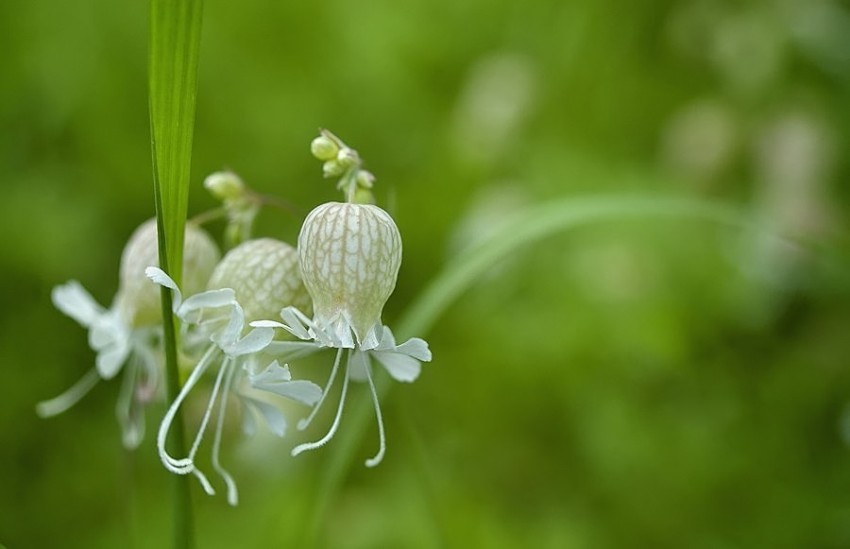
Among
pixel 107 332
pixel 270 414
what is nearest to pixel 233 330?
pixel 270 414

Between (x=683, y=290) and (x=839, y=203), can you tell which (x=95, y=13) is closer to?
(x=683, y=290)

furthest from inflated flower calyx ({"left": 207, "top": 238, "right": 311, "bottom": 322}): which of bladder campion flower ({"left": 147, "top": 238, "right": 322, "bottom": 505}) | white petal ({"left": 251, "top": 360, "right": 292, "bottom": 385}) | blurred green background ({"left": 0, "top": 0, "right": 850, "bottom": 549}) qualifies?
blurred green background ({"left": 0, "top": 0, "right": 850, "bottom": 549})

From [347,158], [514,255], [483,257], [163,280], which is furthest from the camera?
[514,255]

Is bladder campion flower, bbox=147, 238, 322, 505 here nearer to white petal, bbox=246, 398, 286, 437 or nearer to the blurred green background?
white petal, bbox=246, 398, 286, 437

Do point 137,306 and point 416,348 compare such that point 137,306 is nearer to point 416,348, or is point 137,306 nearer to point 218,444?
point 218,444

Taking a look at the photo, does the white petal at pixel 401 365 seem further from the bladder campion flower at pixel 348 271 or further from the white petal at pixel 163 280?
the white petal at pixel 163 280

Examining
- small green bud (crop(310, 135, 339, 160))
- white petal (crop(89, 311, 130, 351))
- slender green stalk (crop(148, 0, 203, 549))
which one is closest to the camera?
slender green stalk (crop(148, 0, 203, 549))
